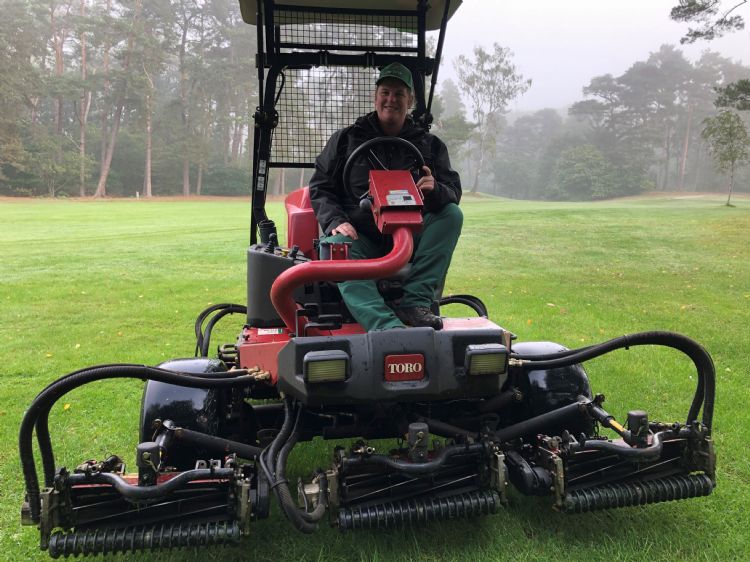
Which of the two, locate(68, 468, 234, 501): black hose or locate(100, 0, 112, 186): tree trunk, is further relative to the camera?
locate(100, 0, 112, 186): tree trunk

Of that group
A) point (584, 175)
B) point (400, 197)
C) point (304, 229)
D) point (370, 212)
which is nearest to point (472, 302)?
point (304, 229)

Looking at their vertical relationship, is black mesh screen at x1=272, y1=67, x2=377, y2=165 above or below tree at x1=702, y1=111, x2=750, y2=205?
below

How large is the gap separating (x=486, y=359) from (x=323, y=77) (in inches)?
101

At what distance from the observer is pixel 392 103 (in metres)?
3.14

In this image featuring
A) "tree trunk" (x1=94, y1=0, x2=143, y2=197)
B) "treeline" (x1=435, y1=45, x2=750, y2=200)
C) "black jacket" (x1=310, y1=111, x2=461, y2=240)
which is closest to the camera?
"black jacket" (x1=310, y1=111, x2=461, y2=240)

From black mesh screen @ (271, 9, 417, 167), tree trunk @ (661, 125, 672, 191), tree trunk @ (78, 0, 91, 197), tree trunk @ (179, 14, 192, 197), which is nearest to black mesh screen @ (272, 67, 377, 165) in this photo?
black mesh screen @ (271, 9, 417, 167)

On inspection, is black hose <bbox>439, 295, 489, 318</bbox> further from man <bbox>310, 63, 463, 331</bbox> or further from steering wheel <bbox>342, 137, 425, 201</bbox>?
steering wheel <bbox>342, 137, 425, 201</bbox>

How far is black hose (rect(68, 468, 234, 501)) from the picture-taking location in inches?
84.0

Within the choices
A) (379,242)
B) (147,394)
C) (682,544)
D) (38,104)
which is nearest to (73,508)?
(147,394)

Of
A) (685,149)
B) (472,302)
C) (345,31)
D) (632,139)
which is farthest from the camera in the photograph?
(685,149)

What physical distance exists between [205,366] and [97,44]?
52.9 metres

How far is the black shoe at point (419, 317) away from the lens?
2.68 metres

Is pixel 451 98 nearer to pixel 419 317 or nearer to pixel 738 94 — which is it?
pixel 738 94

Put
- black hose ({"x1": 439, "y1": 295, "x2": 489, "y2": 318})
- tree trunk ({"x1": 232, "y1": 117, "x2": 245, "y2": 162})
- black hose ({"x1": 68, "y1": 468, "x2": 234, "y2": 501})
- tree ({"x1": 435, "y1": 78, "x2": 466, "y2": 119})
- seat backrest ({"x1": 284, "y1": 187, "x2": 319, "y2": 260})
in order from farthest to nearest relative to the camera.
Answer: tree ({"x1": 435, "y1": 78, "x2": 466, "y2": 119})
tree trunk ({"x1": 232, "y1": 117, "x2": 245, "y2": 162})
black hose ({"x1": 439, "y1": 295, "x2": 489, "y2": 318})
seat backrest ({"x1": 284, "y1": 187, "x2": 319, "y2": 260})
black hose ({"x1": 68, "y1": 468, "x2": 234, "y2": 501})
